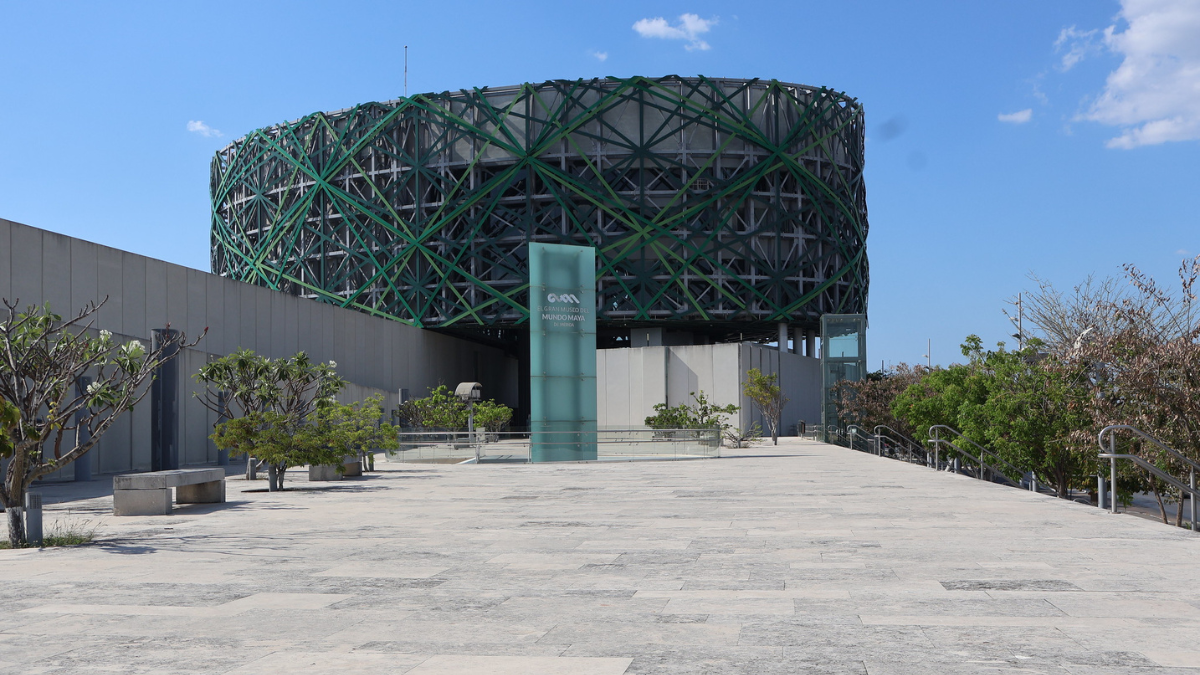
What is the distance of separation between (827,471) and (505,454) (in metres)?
10.9

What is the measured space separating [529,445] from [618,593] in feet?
83.2

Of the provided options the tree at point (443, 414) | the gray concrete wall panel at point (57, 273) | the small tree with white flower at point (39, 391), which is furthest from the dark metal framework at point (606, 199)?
the small tree with white flower at point (39, 391)

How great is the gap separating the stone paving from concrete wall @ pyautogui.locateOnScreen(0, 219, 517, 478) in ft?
30.0

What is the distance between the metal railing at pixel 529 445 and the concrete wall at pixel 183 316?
760 cm

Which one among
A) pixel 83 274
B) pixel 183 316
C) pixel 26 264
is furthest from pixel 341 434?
pixel 183 316

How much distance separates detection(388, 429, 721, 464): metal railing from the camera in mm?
33594

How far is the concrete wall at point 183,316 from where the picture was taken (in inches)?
1249

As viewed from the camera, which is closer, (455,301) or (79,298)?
(79,298)

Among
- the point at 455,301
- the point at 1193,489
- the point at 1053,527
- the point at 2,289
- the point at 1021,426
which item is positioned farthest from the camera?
the point at 455,301

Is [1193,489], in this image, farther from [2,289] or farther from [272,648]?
[2,289]

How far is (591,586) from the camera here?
8.84 meters

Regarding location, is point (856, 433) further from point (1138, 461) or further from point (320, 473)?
point (1138, 461)

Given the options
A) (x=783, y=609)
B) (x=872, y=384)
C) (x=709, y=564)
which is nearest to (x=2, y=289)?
(x=709, y=564)

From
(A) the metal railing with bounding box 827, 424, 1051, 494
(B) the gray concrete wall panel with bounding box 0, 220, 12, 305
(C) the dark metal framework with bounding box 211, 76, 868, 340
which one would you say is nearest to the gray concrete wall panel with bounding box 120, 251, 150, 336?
(B) the gray concrete wall panel with bounding box 0, 220, 12, 305
